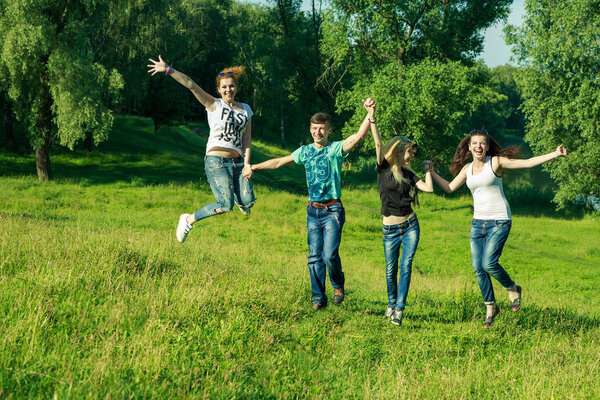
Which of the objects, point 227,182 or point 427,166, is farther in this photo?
point 227,182

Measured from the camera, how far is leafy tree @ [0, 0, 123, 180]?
2241cm

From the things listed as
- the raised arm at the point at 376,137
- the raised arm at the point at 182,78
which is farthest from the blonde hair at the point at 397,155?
the raised arm at the point at 182,78

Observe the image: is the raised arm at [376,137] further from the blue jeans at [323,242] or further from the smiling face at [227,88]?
the smiling face at [227,88]

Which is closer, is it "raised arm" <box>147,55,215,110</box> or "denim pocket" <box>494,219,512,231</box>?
"denim pocket" <box>494,219,512,231</box>

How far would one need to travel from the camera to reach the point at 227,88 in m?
7.24

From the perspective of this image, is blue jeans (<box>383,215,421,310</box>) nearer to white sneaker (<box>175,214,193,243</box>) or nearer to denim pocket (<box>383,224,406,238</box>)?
denim pocket (<box>383,224,406,238</box>)

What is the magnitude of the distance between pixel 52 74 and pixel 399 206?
23407mm

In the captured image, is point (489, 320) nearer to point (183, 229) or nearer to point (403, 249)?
point (403, 249)

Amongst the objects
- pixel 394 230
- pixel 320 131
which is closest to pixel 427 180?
pixel 394 230

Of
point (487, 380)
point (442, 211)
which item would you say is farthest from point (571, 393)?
point (442, 211)

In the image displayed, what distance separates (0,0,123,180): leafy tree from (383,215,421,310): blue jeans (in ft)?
69.5

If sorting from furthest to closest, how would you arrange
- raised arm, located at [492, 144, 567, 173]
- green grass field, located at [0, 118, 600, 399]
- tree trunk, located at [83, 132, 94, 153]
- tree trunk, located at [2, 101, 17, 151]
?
tree trunk, located at [83, 132, 94, 153], tree trunk, located at [2, 101, 17, 151], raised arm, located at [492, 144, 567, 173], green grass field, located at [0, 118, 600, 399]

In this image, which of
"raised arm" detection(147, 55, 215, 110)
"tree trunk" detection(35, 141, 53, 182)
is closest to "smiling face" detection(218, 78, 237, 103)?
"raised arm" detection(147, 55, 215, 110)

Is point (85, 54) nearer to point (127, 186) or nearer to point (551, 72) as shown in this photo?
point (127, 186)
